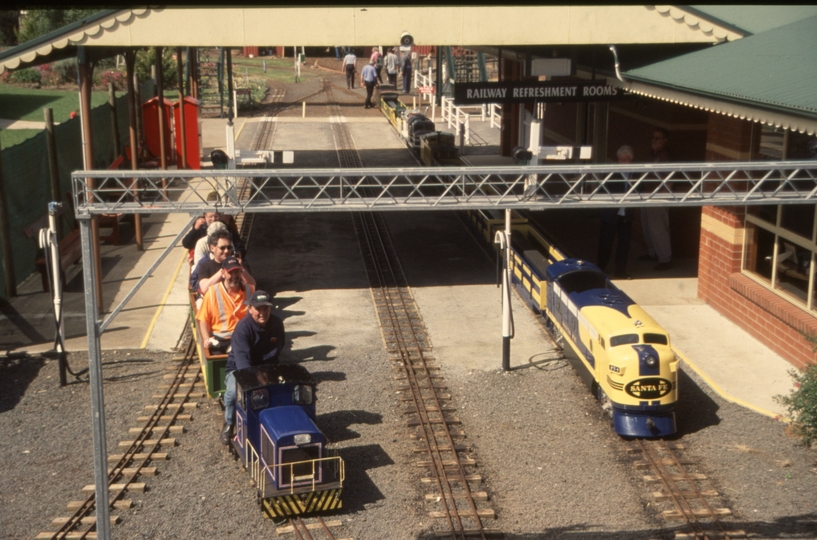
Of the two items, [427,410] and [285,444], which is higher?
[285,444]

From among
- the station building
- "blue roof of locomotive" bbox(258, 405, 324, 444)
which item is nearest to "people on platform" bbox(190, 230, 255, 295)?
"blue roof of locomotive" bbox(258, 405, 324, 444)

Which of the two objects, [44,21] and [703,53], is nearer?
[703,53]

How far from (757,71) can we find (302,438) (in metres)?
10.3

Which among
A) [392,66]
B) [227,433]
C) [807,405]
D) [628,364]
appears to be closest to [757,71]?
[807,405]

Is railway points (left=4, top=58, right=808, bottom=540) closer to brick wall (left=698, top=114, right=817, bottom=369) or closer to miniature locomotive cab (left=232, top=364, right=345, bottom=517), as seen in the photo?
brick wall (left=698, top=114, right=817, bottom=369)

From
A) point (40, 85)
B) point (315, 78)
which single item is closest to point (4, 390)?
point (40, 85)

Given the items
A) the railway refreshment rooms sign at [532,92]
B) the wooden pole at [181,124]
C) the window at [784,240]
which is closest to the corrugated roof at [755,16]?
the railway refreshment rooms sign at [532,92]

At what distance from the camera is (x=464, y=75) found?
43312 mm

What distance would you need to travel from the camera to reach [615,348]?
11.7 metres

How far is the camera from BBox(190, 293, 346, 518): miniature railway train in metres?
9.51

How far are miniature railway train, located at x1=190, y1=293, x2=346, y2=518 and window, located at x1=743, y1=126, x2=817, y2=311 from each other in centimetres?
843

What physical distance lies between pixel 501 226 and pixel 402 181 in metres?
8.06

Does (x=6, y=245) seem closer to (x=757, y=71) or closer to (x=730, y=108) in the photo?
(x=730, y=108)

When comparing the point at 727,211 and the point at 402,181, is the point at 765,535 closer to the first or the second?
the point at 727,211
